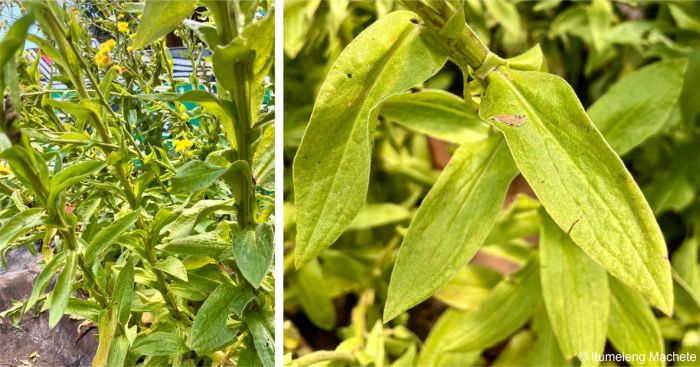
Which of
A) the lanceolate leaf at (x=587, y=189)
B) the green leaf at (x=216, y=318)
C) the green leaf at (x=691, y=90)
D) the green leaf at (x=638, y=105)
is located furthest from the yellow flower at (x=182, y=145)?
the green leaf at (x=691, y=90)

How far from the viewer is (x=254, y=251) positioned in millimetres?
441

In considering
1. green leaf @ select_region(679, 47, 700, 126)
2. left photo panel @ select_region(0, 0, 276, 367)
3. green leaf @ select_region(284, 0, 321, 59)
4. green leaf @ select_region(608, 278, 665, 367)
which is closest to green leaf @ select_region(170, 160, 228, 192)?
left photo panel @ select_region(0, 0, 276, 367)

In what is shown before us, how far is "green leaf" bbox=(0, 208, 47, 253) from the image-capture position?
40 cm

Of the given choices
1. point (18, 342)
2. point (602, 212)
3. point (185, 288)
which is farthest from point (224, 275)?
point (602, 212)

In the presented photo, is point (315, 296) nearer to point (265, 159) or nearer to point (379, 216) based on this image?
point (379, 216)

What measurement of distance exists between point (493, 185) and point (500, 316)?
204 millimetres

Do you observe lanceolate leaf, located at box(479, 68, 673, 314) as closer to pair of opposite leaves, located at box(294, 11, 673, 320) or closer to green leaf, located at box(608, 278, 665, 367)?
pair of opposite leaves, located at box(294, 11, 673, 320)

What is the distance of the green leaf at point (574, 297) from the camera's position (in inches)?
17.9

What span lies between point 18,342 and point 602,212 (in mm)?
399

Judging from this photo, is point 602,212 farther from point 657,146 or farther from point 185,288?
point 657,146

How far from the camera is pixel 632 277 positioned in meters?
0.32

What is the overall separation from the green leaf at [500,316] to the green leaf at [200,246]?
25 cm

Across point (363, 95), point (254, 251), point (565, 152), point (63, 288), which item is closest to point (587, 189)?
point (565, 152)

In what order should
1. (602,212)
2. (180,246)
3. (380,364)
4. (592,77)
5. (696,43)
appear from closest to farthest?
(602,212), (180,246), (380,364), (696,43), (592,77)
